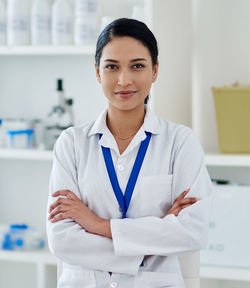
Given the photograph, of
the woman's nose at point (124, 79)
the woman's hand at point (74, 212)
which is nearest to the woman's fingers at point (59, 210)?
the woman's hand at point (74, 212)

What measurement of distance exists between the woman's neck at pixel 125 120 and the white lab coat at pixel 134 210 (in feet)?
0.08

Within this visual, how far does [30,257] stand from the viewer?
263cm

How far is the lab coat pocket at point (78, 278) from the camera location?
154cm

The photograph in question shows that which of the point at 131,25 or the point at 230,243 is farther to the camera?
the point at 230,243

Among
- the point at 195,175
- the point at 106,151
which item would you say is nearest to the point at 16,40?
the point at 106,151

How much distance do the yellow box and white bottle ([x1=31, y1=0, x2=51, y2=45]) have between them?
2.71 feet

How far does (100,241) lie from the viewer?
4.94ft

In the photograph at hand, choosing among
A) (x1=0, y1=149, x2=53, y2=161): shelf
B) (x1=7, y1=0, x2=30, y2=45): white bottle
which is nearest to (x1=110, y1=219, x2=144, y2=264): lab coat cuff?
(x1=0, y1=149, x2=53, y2=161): shelf

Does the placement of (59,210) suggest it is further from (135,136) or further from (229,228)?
(229,228)

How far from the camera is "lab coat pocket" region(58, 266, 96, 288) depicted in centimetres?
154

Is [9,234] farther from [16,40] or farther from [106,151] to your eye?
[106,151]

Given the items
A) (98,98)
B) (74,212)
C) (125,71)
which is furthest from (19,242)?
(125,71)

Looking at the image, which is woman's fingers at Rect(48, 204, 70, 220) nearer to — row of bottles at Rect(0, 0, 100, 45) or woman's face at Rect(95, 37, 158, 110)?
woman's face at Rect(95, 37, 158, 110)

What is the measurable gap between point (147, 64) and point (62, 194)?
43 cm
